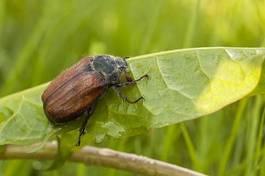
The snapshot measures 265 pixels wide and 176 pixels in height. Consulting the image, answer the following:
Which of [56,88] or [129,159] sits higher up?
[56,88]

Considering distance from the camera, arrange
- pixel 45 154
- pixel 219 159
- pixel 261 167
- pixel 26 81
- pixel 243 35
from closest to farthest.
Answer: pixel 261 167, pixel 45 154, pixel 219 159, pixel 26 81, pixel 243 35

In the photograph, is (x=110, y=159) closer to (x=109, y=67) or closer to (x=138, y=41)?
(x=109, y=67)

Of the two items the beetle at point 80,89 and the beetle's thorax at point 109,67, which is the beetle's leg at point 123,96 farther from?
the beetle's thorax at point 109,67

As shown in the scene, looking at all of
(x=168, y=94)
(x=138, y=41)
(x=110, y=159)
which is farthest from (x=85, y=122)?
(x=138, y=41)

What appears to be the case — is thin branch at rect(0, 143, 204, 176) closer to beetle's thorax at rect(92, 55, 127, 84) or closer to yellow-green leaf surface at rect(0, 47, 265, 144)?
yellow-green leaf surface at rect(0, 47, 265, 144)

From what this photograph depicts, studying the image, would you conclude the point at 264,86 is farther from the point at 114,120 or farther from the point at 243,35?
the point at 243,35

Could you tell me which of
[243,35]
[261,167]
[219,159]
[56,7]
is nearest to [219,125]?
[219,159]
